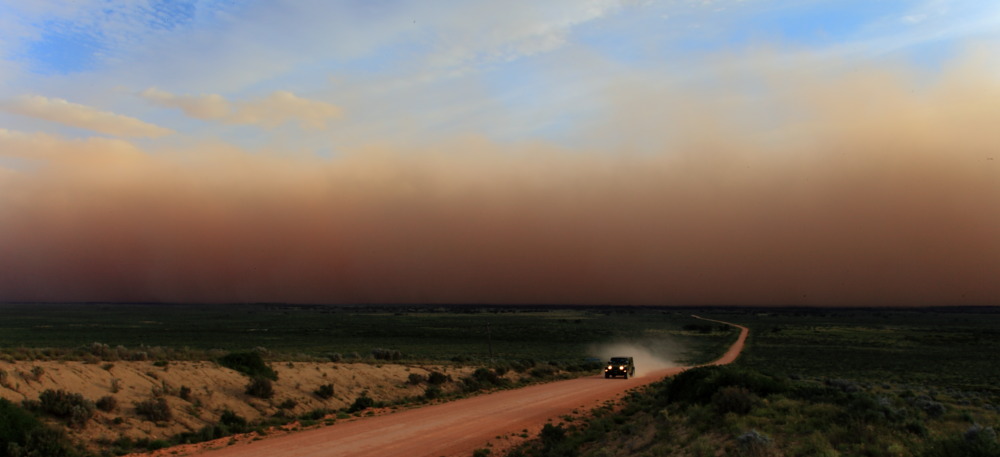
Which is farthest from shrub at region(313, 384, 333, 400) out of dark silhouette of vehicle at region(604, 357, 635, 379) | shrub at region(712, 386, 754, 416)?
dark silhouette of vehicle at region(604, 357, 635, 379)

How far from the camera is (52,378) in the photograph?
22.5 meters

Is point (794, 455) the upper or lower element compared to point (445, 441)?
upper

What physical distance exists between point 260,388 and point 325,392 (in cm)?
348

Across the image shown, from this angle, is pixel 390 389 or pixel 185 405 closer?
pixel 185 405

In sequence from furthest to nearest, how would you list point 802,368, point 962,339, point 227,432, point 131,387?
point 962,339, point 802,368, point 131,387, point 227,432

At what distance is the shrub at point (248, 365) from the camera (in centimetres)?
2961

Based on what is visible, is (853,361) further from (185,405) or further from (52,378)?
(52,378)

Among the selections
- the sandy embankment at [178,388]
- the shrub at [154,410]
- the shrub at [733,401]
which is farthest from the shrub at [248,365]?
the shrub at [733,401]

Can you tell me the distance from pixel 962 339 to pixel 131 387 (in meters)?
123

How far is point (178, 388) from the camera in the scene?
2545 centimetres

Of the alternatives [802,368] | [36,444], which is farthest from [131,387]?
[802,368]

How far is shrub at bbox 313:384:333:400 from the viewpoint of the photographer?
29953 mm

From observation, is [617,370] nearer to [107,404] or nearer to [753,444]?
[753,444]

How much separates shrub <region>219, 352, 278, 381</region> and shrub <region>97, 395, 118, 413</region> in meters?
7.79
